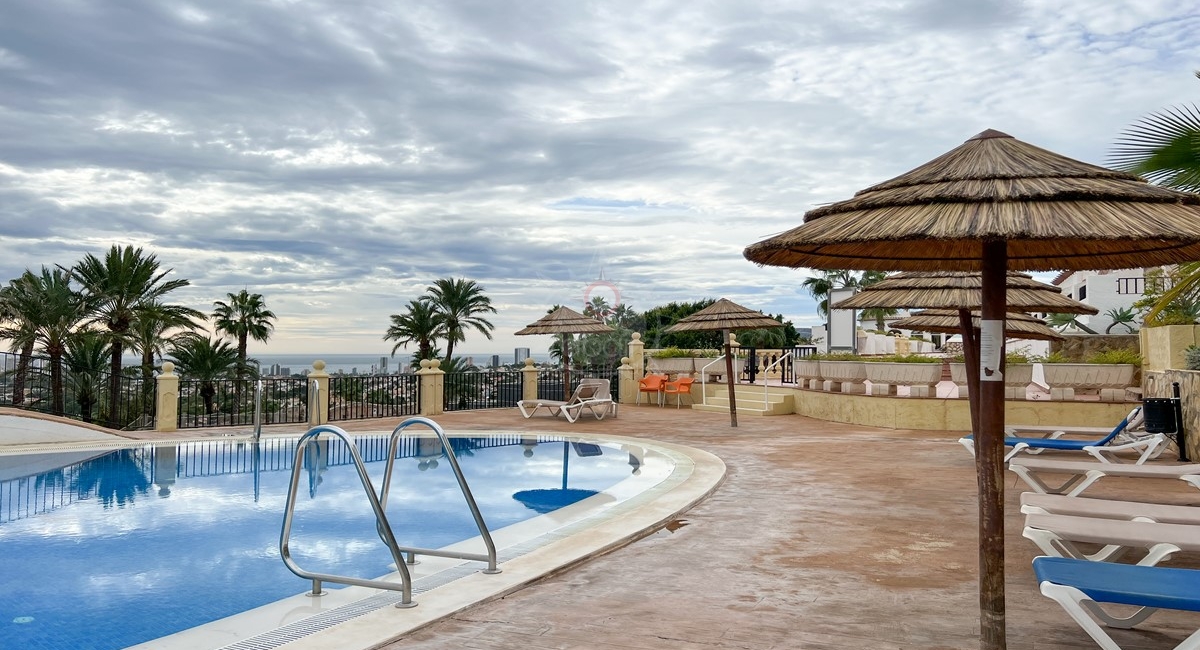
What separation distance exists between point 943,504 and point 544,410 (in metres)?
12.9

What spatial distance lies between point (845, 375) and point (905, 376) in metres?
1.66

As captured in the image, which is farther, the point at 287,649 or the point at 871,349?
the point at 871,349

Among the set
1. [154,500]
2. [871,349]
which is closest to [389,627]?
[154,500]

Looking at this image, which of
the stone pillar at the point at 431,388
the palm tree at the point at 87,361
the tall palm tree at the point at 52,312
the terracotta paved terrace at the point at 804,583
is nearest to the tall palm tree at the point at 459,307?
the palm tree at the point at 87,361

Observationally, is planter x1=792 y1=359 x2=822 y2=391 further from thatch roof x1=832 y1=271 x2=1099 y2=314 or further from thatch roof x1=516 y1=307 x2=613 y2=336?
thatch roof x1=832 y1=271 x2=1099 y2=314

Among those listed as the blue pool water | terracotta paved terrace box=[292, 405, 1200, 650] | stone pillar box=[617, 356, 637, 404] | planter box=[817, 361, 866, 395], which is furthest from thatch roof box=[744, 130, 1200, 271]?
stone pillar box=[617, 356, 637, 404]

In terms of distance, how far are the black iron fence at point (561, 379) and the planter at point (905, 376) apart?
8.88m

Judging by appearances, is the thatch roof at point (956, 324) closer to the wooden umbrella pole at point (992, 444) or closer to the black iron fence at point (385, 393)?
the wooden umbrella pole at point (992, 444)

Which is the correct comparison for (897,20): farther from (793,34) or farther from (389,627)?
(389,627)

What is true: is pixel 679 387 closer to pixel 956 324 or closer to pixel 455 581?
pixel 956 324

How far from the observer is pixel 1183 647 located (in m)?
3.28

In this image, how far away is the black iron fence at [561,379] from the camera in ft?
80.5

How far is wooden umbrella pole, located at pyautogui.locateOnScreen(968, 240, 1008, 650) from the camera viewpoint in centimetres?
358

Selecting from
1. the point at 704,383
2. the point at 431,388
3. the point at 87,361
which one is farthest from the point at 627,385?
the point at 87,361
